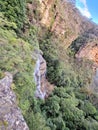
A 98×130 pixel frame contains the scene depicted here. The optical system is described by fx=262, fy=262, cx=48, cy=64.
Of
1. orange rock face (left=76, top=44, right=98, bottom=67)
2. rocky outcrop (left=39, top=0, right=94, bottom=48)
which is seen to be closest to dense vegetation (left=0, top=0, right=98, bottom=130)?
rocky outcrop (left=39, top=0, right=94, bottom=48)

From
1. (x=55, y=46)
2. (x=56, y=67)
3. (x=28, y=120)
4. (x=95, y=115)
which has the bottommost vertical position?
(x=95, y=115)

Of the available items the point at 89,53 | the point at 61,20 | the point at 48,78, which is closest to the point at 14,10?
the point at 48,78

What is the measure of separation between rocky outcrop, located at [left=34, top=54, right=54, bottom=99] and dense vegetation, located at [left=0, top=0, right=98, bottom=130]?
83 centimetres

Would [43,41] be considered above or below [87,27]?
below

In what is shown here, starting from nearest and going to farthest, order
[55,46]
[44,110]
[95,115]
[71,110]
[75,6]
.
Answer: [44,110] → [71,110] → [95,115] → [55,46] → [75,6]

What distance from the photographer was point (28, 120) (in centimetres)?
1880

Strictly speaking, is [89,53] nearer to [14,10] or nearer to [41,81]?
[41,81]

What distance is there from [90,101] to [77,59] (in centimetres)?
1518

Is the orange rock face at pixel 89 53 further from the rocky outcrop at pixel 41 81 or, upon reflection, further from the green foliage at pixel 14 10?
the green foliage at pixel 14 10

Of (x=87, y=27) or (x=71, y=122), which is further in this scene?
(x=87, y=27)

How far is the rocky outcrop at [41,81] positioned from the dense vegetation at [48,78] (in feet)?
2.73

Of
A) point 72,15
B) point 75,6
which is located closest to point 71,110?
point 72,15

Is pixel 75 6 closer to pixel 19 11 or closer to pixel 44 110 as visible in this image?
pixel 19 11

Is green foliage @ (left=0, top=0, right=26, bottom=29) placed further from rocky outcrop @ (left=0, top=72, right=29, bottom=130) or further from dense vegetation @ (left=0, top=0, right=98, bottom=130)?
rocky outcrop @ (left=0, top=72, right=29, bottom=130)
